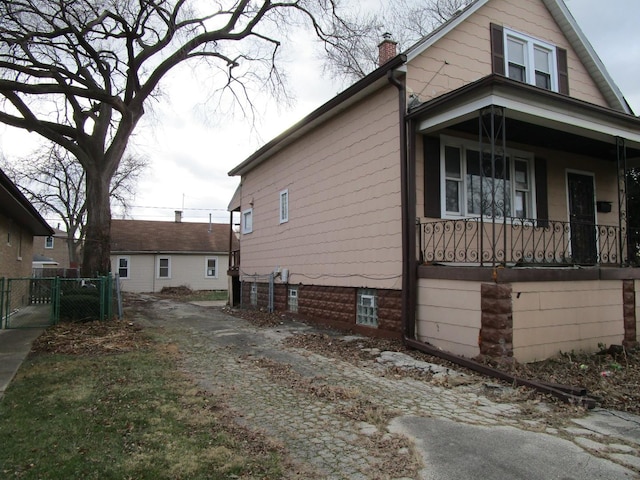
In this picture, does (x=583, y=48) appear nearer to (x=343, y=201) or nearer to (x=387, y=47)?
(x=387, y=47)

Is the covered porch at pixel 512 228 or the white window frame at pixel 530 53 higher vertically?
the white window frame at pixel 530 53

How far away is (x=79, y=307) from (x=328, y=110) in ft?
25.5

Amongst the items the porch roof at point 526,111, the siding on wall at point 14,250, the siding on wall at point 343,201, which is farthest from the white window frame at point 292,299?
the siding on wall at point 14,250

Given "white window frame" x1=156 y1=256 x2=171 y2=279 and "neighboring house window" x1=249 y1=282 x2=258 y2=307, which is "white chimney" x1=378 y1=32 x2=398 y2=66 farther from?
"white window frame" x1=156 y1=256 x2=171 y2=279

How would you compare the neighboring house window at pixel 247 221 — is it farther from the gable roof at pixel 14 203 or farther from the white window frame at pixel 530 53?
the white window frame at pixel 530 53

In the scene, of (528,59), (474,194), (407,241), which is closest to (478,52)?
(528,59)

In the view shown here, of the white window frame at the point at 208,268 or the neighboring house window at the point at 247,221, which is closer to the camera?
the neighboring house window at the point at 247,221

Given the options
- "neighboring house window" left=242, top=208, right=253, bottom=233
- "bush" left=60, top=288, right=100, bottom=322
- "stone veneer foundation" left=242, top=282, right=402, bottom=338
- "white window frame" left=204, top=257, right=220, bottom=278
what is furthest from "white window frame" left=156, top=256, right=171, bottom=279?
"bush" left=60, top=288, right=100, bottom=322

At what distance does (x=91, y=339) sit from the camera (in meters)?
9.12

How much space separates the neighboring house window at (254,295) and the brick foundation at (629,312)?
10.5 m

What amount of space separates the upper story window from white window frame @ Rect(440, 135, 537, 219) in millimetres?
1908

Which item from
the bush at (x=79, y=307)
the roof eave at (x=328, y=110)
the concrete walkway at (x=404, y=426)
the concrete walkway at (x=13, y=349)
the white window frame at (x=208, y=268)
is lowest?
the concrete walkway at (x=404, y=426)

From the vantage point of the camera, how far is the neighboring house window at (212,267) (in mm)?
30797

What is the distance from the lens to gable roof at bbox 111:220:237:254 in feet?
96.5
